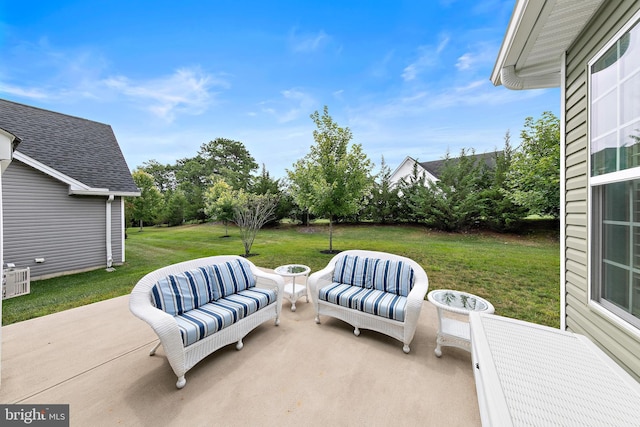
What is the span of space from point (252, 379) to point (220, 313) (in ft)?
2.41

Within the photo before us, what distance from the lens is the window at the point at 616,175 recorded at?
1.49 metres

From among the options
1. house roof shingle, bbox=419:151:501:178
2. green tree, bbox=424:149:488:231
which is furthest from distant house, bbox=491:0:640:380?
house roof shingle, bbox=419:151:501:178

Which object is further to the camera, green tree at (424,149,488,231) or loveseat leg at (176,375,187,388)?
green tree at (424,149,488,231)

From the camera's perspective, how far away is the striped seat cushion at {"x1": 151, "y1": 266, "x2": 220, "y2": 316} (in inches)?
94.8

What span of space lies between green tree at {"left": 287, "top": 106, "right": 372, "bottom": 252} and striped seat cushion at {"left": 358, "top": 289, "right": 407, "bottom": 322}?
500 cm

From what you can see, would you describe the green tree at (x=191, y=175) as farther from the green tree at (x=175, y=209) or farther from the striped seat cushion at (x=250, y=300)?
the striped seat cushion at (x=250, y=300)

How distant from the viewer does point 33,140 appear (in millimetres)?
6754

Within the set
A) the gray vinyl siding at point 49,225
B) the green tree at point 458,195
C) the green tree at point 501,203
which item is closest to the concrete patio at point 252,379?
the gray vinyl siding at point 49,225

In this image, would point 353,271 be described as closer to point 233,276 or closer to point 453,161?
point 233,276

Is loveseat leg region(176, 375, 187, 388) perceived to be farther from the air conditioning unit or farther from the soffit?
the air conditioning unit

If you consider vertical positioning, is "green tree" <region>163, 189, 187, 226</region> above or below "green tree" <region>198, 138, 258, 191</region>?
below

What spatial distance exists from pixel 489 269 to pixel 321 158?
589 centimetres

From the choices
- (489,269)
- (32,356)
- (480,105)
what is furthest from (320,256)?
(480,105)

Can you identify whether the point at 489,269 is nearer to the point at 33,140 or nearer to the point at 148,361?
the point at 148,361
